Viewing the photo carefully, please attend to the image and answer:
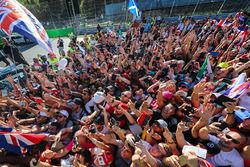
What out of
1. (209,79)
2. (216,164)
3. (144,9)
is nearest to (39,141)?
(216,164)

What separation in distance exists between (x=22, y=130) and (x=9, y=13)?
2.66 metres

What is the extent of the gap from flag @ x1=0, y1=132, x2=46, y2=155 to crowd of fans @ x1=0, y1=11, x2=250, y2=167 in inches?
4.8

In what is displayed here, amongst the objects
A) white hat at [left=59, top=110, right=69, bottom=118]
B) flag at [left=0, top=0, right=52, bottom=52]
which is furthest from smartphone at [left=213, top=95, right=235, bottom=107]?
flag at [left=0, top=0, right=52, bottom=52]

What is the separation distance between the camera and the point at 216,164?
7.86 feet

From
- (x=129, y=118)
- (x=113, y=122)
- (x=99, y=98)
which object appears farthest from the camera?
(x=99, y=98)

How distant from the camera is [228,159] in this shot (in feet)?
7.54

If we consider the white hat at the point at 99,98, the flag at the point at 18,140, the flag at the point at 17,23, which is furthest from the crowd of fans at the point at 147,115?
the flag at the point at 17,23

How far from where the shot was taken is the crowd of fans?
244cm

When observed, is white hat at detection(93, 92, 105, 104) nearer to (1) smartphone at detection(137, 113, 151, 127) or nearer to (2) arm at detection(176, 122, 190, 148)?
(1) smartphone at detection(137, 113, 151, 127)

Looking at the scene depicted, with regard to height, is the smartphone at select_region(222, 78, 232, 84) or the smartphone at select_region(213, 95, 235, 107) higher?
the smartphone at select_region(213, 95, 235, 107)

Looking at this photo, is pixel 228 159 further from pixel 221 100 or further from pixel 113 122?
pixel 113 122

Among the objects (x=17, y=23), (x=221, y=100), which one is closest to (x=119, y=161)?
(x=221, y=100)

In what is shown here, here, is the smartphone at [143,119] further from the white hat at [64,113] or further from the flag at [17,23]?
the flag at [17,23]

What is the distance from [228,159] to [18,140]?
3.02m
